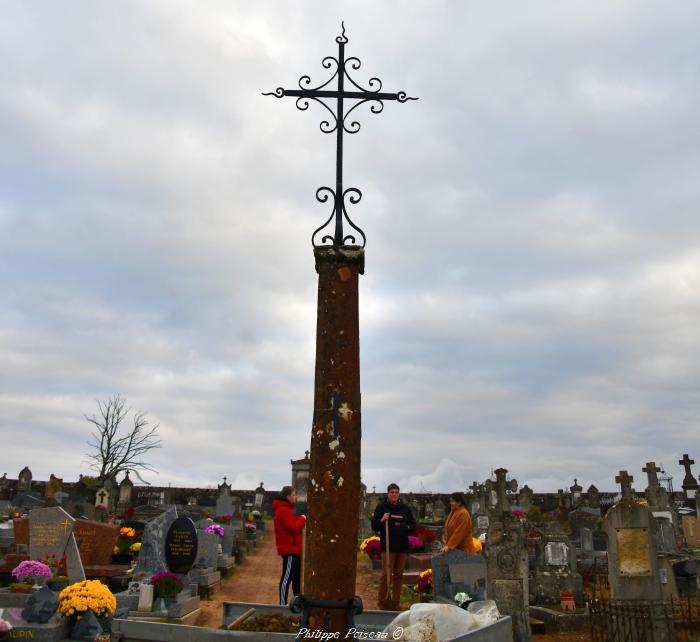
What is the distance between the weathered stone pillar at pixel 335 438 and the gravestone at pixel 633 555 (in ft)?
25.4

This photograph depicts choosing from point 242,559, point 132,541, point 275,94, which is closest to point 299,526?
point 275,94

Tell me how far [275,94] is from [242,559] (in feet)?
54.8

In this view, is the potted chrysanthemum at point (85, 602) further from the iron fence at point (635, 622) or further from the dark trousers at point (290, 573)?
the iron fence at point (635, 622)

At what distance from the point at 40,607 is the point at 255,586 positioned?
21.6 feet

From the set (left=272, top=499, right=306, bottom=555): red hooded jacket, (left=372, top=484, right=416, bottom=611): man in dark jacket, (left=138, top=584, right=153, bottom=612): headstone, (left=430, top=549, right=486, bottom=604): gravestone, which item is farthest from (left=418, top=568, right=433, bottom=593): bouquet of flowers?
(left=138, top=584, right=153, bottom=612): headstone

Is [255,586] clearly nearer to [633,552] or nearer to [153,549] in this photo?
[153,549]

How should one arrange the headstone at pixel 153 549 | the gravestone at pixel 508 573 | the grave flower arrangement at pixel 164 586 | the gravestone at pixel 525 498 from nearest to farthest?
the gravestone at pixel 508 573 < the grave flower arrangement at pixel 164 586 < the headstone at pixel 153 549 < the gravestone at pixel 525 498

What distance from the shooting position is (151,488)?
4119 centimetres

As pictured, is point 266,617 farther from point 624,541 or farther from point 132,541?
point 132,541

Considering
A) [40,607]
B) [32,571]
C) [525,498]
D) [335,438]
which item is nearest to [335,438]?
[335,438]

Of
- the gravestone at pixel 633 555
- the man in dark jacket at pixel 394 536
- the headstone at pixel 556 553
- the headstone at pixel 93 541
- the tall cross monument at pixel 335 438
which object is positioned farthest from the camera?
the headstone at pixel 556 553

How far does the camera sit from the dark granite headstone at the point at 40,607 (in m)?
8.50

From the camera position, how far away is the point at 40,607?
28.0 feet

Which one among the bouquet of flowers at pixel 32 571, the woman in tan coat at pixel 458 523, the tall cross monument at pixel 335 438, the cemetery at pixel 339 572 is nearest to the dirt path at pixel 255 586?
the cemetery at pixel 339 572
